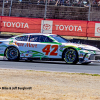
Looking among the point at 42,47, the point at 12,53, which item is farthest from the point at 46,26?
the point at 42,47

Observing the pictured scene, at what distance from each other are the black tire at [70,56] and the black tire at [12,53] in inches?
85.0

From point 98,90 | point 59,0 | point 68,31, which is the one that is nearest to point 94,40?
point 68,31

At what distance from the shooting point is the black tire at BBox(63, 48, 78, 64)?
12.9 metres

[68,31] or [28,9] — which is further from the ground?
[28,9]

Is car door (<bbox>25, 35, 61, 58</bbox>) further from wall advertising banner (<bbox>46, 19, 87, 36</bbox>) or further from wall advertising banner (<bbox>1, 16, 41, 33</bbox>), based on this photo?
wall advertising banner (<bbox>1, 16, 41, 33</bbox>)

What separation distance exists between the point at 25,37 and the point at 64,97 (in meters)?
8.50

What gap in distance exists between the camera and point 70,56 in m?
13.0

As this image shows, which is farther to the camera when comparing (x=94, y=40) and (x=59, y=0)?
(x=59, y=0)

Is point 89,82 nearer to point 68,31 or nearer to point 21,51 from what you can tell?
point 21,51

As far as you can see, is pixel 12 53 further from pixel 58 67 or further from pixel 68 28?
pixel 68 28

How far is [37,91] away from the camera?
20.6 ft

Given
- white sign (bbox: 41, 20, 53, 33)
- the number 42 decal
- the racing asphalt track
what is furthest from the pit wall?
the racing asphalt track

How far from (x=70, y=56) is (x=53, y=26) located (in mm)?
8324

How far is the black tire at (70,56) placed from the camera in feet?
42.3
